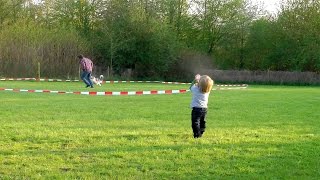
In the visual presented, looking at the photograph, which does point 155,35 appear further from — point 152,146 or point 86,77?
point 152,146

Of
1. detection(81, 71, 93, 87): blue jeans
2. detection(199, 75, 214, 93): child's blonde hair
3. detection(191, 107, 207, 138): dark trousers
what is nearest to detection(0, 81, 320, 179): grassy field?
detection(191, 107, 207, 138): dark trousers

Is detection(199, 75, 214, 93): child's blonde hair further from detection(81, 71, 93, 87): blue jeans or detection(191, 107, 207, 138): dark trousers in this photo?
detection(81, 71, 93, 87): blue jeans

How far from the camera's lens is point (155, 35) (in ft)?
141

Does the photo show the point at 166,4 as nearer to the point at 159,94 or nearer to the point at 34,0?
the point at 34,0

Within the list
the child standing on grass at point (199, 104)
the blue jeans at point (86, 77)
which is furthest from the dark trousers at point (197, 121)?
the blue jeans at point (86, 77)

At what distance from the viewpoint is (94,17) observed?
161 ft

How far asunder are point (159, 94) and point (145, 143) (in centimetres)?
1314

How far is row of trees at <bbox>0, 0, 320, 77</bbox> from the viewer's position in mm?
40000

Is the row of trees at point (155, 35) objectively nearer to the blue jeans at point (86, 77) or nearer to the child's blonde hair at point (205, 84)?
the blue jeans at point (86, 77)

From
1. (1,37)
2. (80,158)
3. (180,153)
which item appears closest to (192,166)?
(180,153)

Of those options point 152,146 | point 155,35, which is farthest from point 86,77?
point 155,35

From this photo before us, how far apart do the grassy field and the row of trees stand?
1112 inches

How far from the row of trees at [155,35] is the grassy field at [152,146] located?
1112 inches

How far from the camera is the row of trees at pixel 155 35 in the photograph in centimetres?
4000
